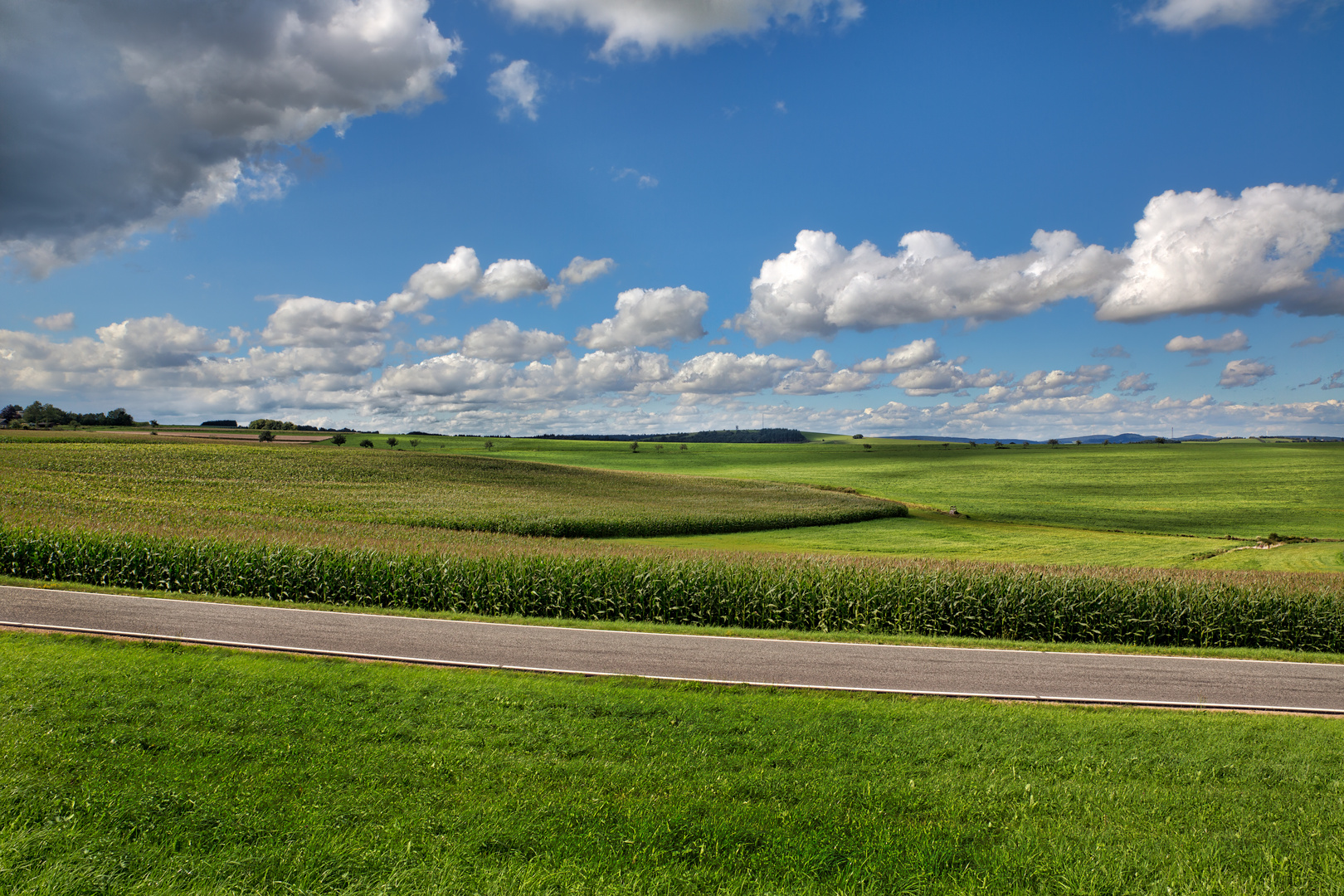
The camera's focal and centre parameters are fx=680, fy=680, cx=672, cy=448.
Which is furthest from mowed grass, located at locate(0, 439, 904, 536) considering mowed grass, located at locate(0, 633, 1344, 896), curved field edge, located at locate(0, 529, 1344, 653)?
mowed grass, located at locate(0, 633, 1344, 896)

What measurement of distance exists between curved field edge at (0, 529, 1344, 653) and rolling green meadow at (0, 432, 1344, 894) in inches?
3.5

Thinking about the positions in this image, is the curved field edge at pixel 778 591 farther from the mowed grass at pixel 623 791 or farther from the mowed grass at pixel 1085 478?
the mowed grass at pixel 1085 478

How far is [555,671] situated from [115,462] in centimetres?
4901

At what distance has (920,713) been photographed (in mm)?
10812

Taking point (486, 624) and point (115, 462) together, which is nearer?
point (486, 624)

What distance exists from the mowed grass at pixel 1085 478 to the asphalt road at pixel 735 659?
126 feet

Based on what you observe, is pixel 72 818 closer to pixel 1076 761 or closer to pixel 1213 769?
pixel 1076 761

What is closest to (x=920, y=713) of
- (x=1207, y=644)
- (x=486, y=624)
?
(x=486, y=624)

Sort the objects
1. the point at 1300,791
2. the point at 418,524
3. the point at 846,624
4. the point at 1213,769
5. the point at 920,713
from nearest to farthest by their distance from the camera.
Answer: the point at 1300,791 < the point at 1213,769 < the point at 920,713 < the point at 846,624 < the point at 418,524

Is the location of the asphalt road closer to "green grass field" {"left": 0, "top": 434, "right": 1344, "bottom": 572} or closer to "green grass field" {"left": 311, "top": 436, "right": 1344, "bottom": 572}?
"green grass field" {"left": 0, "top": 434, "right": 1344, "bottom": 572}

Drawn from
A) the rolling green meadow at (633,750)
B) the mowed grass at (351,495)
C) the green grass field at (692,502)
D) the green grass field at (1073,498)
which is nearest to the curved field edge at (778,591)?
the rolling green meadow at (633,750)

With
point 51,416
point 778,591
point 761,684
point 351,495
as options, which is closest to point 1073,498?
point 778,591

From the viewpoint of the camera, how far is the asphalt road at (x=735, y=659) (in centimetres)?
1278

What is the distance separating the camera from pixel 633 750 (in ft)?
29.5
